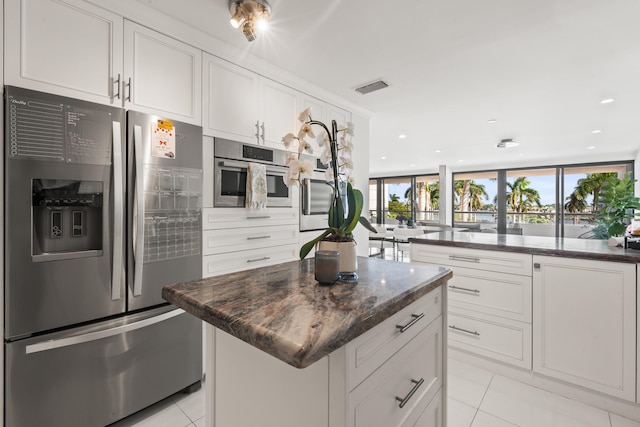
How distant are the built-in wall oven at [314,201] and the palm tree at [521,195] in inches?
303

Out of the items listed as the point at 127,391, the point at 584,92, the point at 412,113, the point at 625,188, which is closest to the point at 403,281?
the point at 127,391

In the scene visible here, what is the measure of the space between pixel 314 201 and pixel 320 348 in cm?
236

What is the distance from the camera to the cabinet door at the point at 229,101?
209 cm

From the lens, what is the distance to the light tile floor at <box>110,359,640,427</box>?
1700 mm

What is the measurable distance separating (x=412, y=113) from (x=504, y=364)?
292 cm

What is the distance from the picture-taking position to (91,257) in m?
1.52

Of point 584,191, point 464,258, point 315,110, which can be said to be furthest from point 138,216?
point 584,191

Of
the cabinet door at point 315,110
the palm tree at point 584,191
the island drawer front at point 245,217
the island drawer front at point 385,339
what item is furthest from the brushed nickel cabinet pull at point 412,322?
the palm tree at point 584,191

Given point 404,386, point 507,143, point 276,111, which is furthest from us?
point 507,143

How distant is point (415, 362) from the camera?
3.43ft

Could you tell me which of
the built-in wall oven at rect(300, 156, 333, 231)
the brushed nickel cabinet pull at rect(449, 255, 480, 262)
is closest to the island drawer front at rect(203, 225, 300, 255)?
the built-in wall oven at rect(300, 156, 333, 231)

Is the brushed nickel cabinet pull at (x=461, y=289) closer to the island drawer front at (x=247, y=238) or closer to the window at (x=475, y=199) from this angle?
the island drawer front at (x=247, y=238)

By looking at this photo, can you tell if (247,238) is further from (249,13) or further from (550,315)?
(550,315)

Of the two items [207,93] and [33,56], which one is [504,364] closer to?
[207,93]
